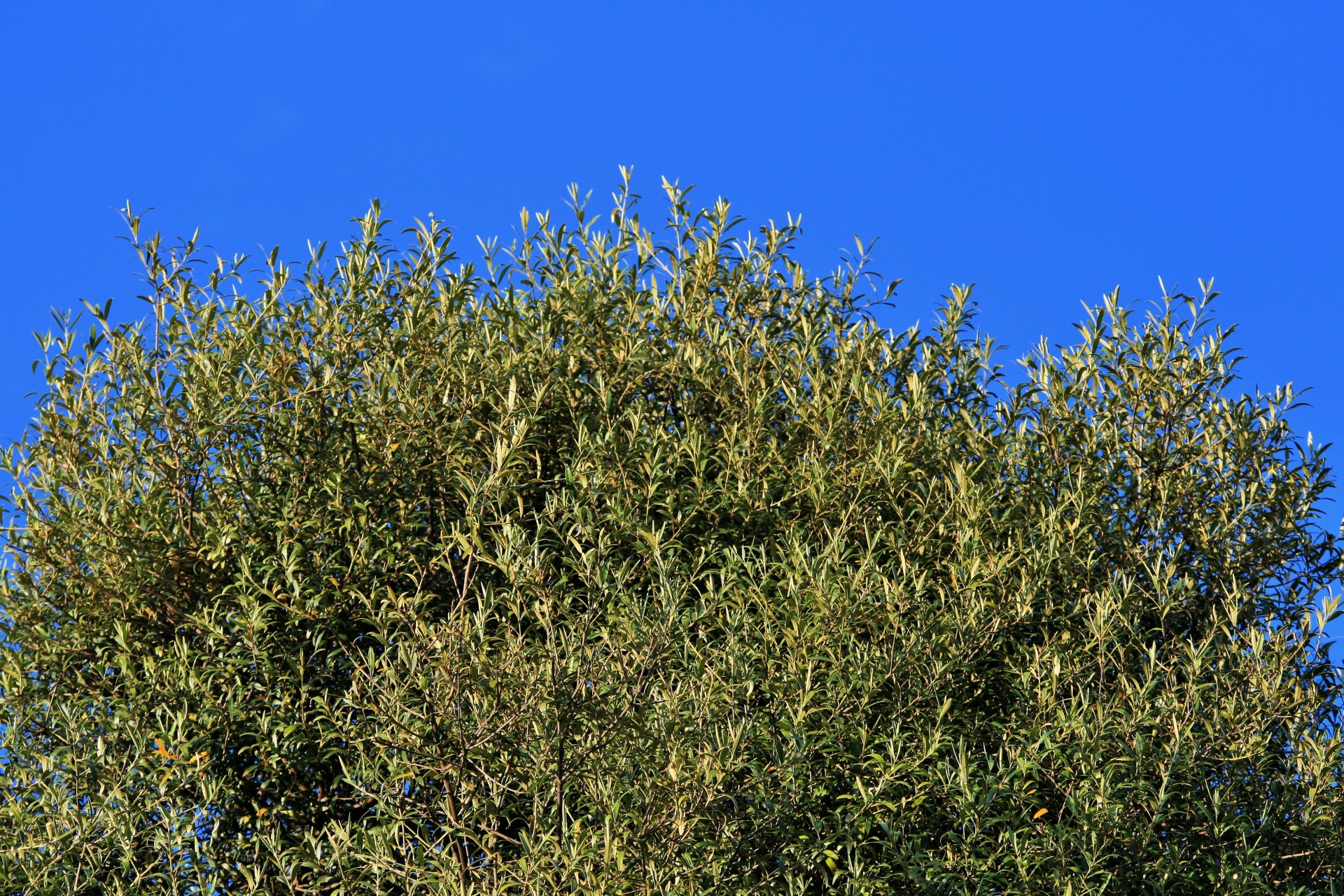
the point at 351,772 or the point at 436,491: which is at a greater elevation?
the point at 436,491

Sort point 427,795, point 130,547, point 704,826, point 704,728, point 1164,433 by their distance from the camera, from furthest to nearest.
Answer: point 1164,433
point 130,547
point 427,795
point 704,826
point 704,728

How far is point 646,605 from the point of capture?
8.12 meters

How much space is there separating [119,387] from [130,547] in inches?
61.6

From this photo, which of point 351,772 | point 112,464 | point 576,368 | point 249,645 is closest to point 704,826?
point 351,772

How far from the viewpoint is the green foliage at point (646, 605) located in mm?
7754

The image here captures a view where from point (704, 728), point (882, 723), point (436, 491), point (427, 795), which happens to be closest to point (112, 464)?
point (436, 491)

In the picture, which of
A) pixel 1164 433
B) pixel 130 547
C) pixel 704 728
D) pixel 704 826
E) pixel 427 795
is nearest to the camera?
pixel 704 728

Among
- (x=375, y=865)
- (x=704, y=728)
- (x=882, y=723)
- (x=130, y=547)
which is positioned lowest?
(x=375, y=865)

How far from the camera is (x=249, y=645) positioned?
9.02m

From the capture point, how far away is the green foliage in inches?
305

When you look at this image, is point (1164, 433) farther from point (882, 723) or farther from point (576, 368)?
point (576, 368)

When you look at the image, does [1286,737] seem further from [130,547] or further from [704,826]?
[130,547]

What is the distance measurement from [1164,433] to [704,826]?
6564mm

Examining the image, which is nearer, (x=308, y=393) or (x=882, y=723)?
(x=882, y=723)
